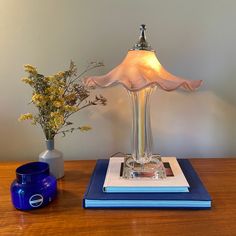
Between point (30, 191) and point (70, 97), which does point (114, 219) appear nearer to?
point (30, 191)

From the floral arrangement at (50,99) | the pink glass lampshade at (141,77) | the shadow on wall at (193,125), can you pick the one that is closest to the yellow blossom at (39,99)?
the floral arrangement at (50,99)

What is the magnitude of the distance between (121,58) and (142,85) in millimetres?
373

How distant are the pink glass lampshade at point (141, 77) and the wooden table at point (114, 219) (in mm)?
313

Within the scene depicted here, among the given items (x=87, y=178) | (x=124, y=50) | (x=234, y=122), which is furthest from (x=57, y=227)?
(x=234, y=122)

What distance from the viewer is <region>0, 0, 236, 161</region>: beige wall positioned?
97 centimetres

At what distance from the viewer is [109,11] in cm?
97

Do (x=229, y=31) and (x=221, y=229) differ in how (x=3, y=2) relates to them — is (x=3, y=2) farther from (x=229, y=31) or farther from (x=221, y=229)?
(x=221, y=229)

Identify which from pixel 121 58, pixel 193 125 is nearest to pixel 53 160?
pixel 121 58

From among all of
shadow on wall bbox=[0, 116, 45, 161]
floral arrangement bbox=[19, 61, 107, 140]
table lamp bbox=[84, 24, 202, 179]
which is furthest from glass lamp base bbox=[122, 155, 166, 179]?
shadow on wall bbox=[0, 116, 45, 161]

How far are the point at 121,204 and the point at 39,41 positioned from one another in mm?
690

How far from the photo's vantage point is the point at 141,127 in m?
0.82

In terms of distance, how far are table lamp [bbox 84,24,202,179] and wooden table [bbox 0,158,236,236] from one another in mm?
157

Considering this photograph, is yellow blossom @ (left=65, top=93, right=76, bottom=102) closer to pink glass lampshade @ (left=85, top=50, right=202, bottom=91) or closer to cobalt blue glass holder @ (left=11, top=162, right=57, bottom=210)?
pink glass lampshade @ (left=85, top=50, right=202, bottom=91)

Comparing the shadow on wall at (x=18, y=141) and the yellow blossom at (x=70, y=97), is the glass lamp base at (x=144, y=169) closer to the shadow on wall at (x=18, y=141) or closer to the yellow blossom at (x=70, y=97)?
the yellow blossom at (x=70, y=97)
